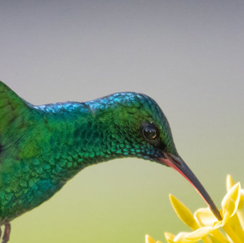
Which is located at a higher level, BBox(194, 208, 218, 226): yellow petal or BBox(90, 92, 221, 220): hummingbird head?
BBox(90, 92, 221, 220): hummingbird head

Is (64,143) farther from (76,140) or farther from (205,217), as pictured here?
(205,217)

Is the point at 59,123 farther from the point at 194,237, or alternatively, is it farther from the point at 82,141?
the point at 194,237

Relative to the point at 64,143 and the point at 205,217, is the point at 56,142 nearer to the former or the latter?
the point at 64,143

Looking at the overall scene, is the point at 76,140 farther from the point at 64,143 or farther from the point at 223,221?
the point at 223,221

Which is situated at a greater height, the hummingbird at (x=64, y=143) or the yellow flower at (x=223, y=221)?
the hummingbird at (x=64, y=143)

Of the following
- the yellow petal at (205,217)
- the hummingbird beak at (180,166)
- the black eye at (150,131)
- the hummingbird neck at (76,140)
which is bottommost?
the yellow petal at (205,217)

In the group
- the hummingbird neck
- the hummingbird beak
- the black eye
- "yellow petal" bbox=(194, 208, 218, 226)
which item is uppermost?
the hummingbird neck

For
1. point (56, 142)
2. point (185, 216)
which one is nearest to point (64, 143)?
point (56, 142)
